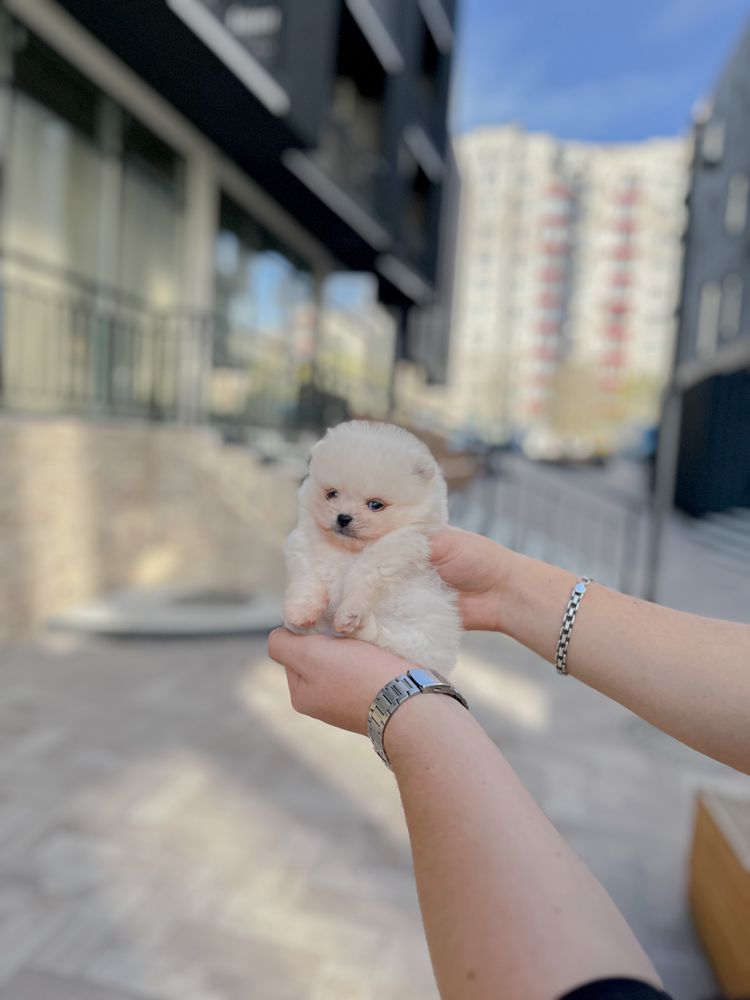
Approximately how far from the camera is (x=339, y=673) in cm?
102

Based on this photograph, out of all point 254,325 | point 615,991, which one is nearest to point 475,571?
point 615,991

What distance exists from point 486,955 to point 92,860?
377cm

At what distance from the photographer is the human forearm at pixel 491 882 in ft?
2.41

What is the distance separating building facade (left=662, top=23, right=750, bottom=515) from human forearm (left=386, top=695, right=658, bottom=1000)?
55.3ft

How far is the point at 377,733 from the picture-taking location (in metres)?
1.00

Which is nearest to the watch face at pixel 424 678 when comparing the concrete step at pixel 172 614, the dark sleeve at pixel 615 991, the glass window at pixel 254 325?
the dark sleeve at pixel 615 991

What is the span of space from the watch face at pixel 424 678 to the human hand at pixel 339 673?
1cm

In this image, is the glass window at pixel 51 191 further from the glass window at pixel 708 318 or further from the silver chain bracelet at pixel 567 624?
the glass window at pixel 708 318

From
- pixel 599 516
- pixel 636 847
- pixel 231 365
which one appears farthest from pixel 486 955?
pixel 599 516

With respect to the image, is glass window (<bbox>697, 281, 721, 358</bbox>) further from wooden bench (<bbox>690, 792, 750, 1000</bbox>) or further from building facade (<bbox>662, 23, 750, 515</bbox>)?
wooden bench (<bbox>690, 792, 750, 1000</bbox>)

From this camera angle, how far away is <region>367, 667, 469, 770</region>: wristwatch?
97 centimetres

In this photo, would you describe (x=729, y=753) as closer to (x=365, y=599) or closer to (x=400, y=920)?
(x=365, y=599)

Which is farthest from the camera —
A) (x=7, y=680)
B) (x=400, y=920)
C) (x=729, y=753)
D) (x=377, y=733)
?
(x=7, y=680)

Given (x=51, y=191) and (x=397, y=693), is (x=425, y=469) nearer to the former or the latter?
(x=397, y=693)
